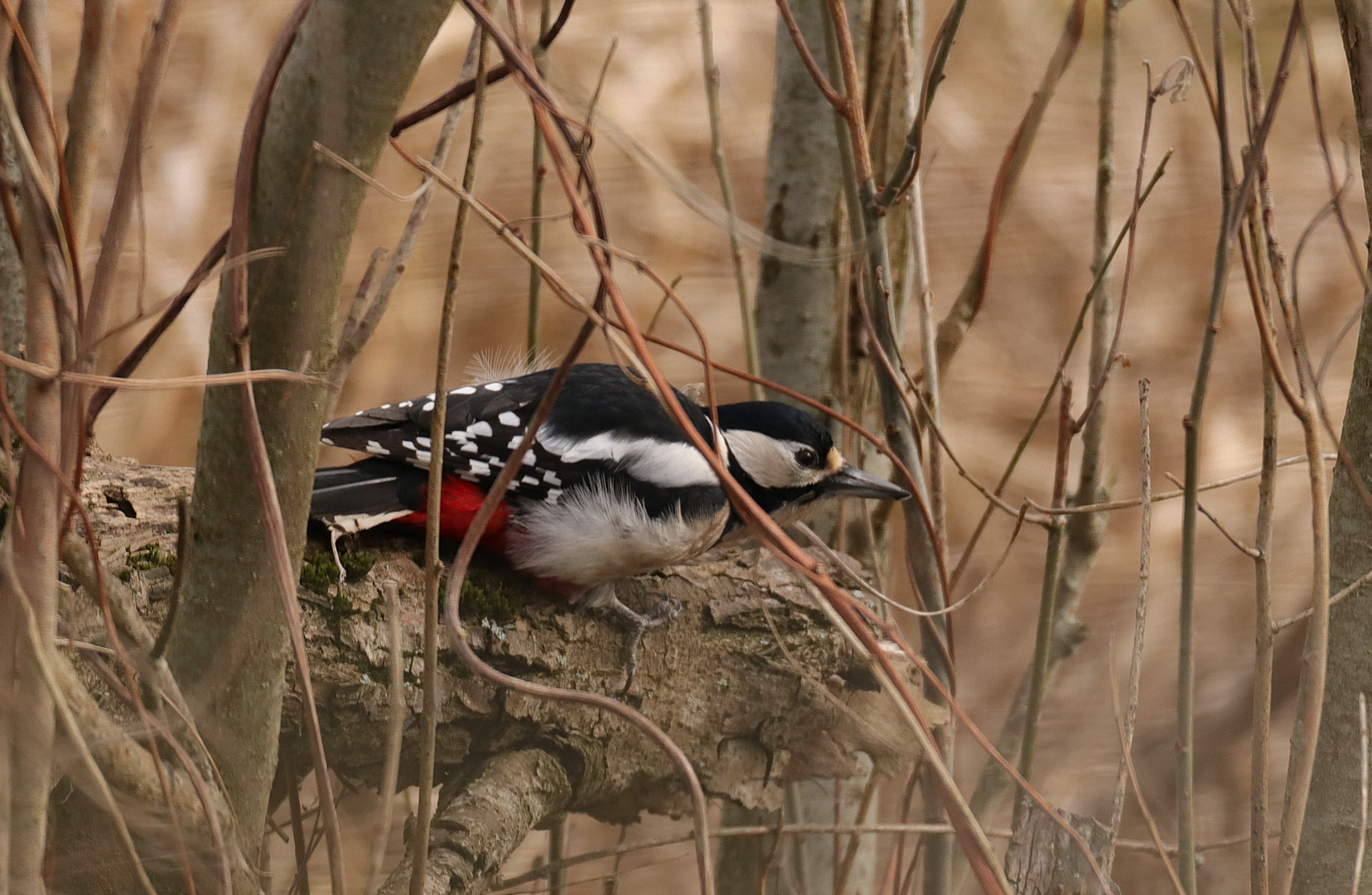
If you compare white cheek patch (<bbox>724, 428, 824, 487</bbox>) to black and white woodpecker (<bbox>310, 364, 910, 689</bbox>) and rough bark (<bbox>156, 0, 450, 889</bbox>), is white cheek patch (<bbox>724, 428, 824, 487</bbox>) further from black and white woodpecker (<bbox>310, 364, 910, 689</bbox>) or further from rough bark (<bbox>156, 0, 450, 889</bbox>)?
rough bark (<bbox>156, 0, 450, 889</bbox>)

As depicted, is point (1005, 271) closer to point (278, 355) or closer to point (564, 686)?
point (564, 686)

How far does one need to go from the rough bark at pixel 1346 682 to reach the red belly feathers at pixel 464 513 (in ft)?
3.92

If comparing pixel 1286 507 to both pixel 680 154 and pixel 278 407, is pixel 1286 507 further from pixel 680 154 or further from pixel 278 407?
pixel 278 407

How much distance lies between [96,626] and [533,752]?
626 mm

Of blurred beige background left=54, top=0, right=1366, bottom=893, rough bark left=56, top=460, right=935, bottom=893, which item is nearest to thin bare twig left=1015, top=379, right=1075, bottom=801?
rough bark left=56, top=460, right=935, bottom=893

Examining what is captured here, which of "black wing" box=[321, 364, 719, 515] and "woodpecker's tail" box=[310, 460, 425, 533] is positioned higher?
"black wing" box=[321, 364, 719, 515]

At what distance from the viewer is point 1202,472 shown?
14.0ft

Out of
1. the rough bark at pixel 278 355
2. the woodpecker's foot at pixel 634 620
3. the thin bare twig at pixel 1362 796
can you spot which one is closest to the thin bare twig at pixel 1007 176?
the woodpecker's foot at pixel 634 620

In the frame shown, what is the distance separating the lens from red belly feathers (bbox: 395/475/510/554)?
76.7 inches

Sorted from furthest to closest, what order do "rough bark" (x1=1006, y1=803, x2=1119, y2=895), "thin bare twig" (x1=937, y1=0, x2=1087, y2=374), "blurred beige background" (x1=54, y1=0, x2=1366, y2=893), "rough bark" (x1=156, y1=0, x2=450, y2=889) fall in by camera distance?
"blurred beige background" (x1=54, y1=0, x2=1366, y2=893) < "thin bare twig" (x1=937, y1=0, x2=1087, y2=374) < "rough bark" (x1=1006, y1=803, x2=1119, y2=895) < "rough bark" (x1=156, y1=0, x2=450, y2=889)

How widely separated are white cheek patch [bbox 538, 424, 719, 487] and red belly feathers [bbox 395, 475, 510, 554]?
14 centimetres

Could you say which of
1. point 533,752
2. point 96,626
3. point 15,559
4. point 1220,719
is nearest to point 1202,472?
point 1220,719

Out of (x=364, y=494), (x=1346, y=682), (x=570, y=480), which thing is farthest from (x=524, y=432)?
(x=1346, y=682)

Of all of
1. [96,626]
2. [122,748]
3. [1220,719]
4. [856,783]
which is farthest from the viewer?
[1220,719]
